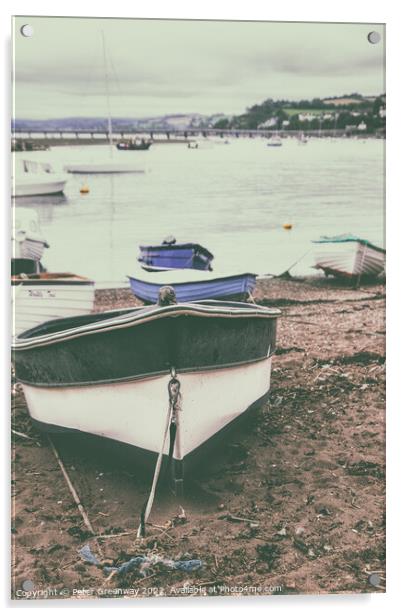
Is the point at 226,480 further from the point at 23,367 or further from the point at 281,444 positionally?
the point at 23,367

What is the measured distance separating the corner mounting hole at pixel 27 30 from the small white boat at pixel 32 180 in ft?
2.01

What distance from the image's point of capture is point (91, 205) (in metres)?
3.90

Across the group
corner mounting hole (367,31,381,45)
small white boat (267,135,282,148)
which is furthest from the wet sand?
corner mounting hole (367,31,381,45)

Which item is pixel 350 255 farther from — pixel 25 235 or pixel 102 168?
pixel 25 235

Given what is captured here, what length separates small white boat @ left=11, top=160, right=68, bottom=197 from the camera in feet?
12.0

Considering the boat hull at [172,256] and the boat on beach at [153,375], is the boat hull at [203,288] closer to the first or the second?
the boat hull at [172,256]

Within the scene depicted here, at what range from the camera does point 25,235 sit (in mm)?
3678

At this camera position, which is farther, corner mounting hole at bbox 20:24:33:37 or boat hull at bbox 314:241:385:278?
boat hull at bbox 314:241:385:278

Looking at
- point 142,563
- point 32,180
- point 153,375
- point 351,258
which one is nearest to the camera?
point 153,375

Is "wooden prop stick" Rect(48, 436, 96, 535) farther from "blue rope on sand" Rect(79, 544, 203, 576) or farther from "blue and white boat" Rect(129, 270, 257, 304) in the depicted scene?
"blue and white boat" Rect(129, 270, 257, 304)

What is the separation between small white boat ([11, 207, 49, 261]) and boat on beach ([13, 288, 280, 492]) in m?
0.41

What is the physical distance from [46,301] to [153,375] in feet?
2.93

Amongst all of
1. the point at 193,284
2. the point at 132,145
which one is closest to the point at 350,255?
the point at 193,284

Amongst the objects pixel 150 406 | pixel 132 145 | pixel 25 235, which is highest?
pixel 132 145
